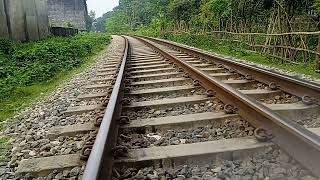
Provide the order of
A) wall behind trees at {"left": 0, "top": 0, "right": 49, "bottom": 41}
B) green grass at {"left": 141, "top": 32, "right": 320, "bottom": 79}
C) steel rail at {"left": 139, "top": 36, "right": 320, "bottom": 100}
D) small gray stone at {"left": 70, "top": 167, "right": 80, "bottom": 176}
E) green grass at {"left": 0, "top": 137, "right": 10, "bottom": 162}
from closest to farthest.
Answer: small gray stone at {"left": 70, "top": 167, "right": 80, "bottom": 176} → green grass at {"left": 0, "top": 137, "right": 10, "bottom": 162} → steel rail at {"left": 139, "top": 36, "right": 320, "bottom": 100} → green grass at {"left": 141, "top": 32, "right": 320, "bottom": 79} → wall behind trees at {"left": 0, "top": 0, "right": 49, "bottom": 41}

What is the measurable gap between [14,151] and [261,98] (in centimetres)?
273

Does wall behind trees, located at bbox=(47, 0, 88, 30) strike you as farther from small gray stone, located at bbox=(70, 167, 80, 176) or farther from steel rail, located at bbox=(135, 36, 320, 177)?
small gray stone, located at bbox=(70, 167, 80, 176)

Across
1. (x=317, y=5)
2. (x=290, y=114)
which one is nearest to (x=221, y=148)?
(x=290, y=114)

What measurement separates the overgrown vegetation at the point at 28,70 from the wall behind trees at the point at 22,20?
627 mm

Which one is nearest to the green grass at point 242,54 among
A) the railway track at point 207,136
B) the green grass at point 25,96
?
the railway track at point 207,136

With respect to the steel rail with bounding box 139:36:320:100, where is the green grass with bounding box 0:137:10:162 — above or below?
below

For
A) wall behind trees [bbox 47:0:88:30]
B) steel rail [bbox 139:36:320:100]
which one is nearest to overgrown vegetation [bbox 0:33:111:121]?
steel rail [bbox 139:36:320:100]

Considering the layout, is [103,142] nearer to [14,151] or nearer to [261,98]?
[14,151]

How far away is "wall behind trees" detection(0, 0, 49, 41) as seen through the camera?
11375 mm

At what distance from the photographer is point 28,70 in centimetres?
843

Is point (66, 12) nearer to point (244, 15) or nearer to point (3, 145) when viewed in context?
point (244, 15)

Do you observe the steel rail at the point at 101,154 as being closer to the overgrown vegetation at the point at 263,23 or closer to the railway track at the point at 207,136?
the railway track at the point at 207,136

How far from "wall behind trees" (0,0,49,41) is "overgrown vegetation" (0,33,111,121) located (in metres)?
0.63

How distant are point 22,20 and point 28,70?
16.7ft
